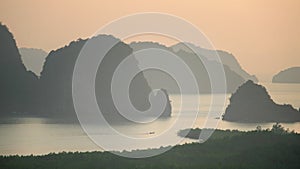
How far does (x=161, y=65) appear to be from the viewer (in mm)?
4754

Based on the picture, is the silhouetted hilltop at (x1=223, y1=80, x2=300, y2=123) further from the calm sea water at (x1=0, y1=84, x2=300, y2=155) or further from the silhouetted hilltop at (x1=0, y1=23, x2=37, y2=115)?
the silhouetted hilltop at (x1=0, y1=23, x2=37, y2=115)

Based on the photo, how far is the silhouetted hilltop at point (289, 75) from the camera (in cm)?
480

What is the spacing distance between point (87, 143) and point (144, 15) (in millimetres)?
1168

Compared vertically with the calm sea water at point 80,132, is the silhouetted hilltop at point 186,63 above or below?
above

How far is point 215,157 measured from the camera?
4758 millimetres

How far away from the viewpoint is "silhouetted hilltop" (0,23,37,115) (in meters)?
4.62

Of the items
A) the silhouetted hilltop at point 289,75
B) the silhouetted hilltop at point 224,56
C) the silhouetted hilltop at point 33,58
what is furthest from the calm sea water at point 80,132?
the silhouetted hilltop at point 33,58

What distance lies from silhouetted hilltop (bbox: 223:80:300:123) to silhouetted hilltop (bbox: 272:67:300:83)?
14cm

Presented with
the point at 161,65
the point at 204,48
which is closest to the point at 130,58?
the point at 161,65

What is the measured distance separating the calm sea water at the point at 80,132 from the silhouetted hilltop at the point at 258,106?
0.06m

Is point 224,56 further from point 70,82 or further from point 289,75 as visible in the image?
point 70,82

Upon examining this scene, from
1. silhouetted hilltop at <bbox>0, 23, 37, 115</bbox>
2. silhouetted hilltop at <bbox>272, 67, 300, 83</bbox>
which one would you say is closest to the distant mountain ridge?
silhouetted hilltop at <bbox>0, 23, 37, 115</bbox>

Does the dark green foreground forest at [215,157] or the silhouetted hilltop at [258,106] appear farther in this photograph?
the silhouetted hilltop at [258,106]

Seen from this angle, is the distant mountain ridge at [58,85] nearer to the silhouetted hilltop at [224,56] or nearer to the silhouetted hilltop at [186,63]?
the silhouetted hilltop at [186,63]
